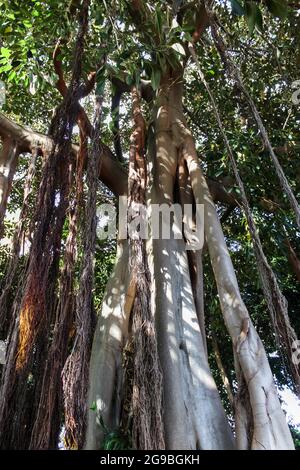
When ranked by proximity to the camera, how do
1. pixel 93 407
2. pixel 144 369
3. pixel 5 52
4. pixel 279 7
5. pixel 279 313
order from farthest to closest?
1. pixel 5 52
2. pixel 279 313
3. pixel 93 407
4. pixel 144 369
5. pixel 279 7

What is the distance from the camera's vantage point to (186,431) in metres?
2.19

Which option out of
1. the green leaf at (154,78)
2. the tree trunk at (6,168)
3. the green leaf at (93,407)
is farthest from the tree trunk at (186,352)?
the tree trunk at (6,168)

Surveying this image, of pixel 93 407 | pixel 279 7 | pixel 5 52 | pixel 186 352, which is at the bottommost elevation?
pixel 93 407

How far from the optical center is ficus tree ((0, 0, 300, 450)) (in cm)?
215

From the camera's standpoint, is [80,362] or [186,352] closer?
[80,362]

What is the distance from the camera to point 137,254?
2561mm

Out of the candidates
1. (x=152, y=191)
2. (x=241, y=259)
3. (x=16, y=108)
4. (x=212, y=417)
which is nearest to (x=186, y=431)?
(x=212, y=417)

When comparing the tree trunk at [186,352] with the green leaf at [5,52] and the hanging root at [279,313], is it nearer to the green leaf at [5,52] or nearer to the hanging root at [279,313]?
the hanging root at [279,313]

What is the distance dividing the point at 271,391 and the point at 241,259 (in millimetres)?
2850

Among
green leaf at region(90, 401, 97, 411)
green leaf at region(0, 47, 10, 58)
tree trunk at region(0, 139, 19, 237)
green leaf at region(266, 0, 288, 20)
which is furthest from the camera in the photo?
tree trunk at region(0, 139, 19, 237)

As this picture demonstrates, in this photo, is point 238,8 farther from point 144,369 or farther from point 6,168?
point 6,168

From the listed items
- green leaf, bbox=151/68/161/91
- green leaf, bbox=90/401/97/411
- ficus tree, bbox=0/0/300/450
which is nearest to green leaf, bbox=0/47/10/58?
ficus tree, bbox=0/0/300/450

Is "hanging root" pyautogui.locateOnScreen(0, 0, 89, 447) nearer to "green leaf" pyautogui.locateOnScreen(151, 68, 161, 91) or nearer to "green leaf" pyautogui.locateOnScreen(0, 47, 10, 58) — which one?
"green leaf" pyautogui.locateOnScreen(0, 47, 10, 58)

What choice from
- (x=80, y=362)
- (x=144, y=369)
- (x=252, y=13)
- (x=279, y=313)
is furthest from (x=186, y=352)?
(x=252, y=13)
